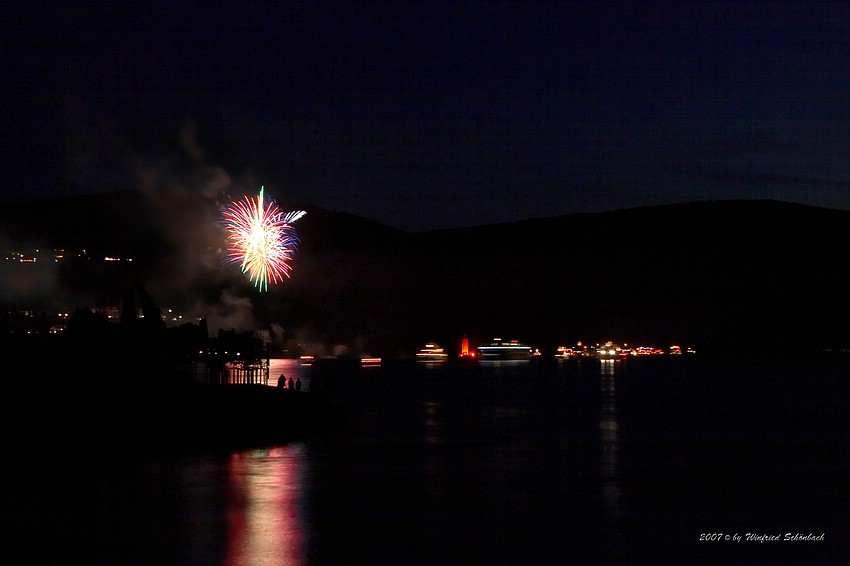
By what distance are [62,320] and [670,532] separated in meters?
78.1

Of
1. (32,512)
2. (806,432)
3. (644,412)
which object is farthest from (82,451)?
(644,412)

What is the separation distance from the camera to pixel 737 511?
17812 mm

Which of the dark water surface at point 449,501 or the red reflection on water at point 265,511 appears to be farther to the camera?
the dark water surface at point 449,501

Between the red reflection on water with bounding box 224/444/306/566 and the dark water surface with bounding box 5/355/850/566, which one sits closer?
the red reflection on water with bounding box 224/444/306/566

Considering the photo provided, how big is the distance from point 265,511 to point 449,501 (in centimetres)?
340

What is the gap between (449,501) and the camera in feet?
60.5

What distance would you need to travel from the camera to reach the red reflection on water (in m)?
13.4

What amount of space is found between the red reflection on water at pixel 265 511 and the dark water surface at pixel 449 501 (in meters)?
0.03

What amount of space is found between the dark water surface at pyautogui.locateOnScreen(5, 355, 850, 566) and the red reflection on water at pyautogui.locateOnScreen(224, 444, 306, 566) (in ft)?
0.11

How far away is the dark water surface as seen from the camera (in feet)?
45.6

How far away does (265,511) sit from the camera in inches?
665

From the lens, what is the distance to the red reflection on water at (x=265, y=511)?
1335 centimetres

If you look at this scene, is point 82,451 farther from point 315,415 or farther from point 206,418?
point 315,415

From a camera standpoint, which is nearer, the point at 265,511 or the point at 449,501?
the point at 265,511
